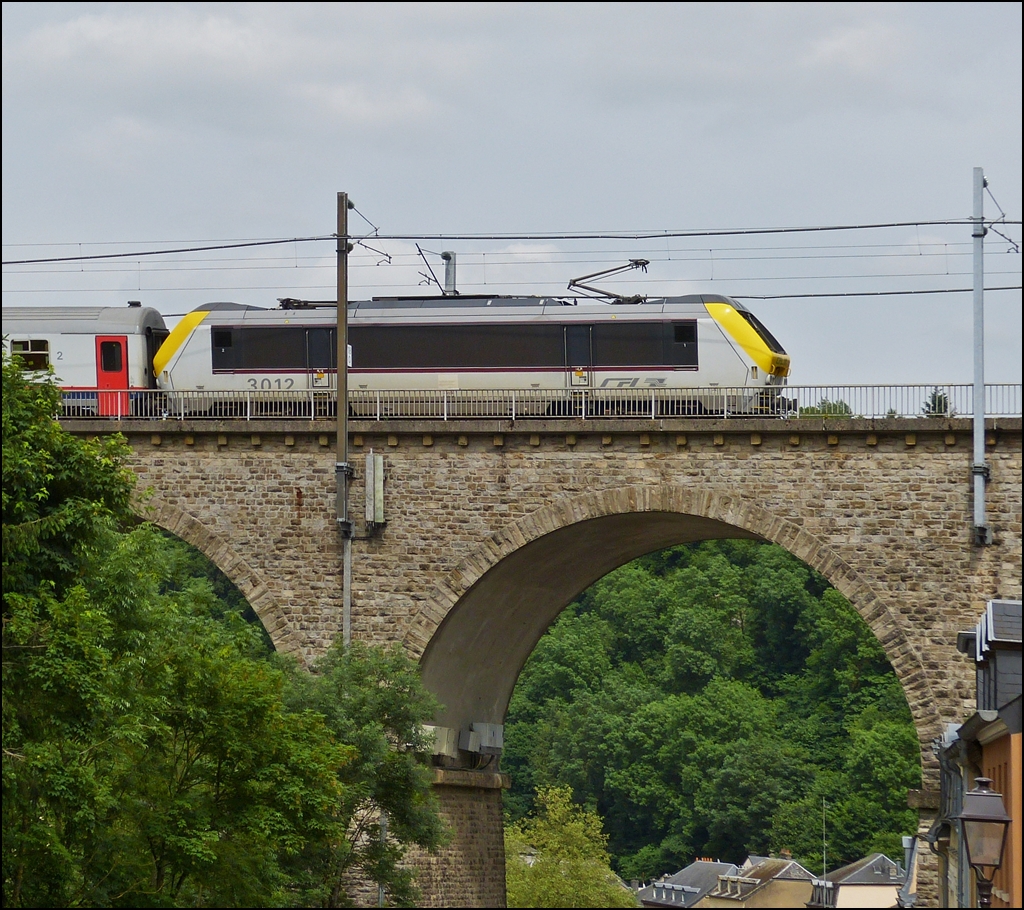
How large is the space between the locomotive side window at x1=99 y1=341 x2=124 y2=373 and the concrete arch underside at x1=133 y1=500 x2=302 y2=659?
443 cm

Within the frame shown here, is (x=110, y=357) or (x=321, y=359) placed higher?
(x=110, y=357)

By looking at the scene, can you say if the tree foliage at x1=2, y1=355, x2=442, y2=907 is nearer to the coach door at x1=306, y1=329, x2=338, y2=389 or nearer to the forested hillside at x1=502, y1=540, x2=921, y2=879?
the coach door at x1=306, y1=329, x2=338, y2=389

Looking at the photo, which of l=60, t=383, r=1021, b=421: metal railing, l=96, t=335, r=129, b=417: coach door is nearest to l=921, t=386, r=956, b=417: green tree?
l=60, t=383, r=1021, b=421: metal railing

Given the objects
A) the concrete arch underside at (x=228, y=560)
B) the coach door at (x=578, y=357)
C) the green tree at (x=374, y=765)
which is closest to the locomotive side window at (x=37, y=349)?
the concrete arch underside at (x=228, y=560)

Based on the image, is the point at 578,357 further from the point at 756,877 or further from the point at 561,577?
the point at 756,877

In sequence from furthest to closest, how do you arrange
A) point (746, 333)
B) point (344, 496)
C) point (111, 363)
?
point (111, 363)
point (746, 333)
point (344, 496)

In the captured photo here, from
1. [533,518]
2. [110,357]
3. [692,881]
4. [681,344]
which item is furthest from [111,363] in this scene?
[692,881]

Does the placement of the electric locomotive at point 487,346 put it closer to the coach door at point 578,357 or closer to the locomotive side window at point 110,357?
the coach door at point 578,357

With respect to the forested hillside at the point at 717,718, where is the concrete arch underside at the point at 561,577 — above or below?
above

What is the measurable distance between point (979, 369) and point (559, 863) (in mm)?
28400

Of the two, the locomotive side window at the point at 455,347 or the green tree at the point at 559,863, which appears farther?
the green tree at the point at 559,863

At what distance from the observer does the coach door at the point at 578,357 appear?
32438 mm

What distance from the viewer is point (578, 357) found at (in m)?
32.6

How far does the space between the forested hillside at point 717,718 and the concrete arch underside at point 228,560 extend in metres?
42.4
